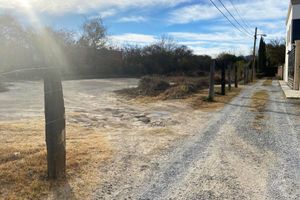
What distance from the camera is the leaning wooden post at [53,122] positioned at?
471 cm

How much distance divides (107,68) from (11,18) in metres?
13.1

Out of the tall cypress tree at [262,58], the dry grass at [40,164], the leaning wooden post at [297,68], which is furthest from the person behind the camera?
the tall cypress tree at [262,58]

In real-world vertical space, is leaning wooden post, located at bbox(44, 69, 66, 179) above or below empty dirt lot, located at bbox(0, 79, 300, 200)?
above

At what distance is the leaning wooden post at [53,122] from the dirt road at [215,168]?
703mm

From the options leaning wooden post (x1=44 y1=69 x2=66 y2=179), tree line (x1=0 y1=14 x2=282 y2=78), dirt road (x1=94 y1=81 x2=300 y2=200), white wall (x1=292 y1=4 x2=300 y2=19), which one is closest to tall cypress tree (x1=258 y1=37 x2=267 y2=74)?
tree line (x1=0 y1=14 x2=282 y2=78)

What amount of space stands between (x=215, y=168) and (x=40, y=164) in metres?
2.61

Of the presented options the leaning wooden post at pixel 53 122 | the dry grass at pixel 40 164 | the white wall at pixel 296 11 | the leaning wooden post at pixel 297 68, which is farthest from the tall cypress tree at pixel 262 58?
the leaning wooden post at pixel 53 122

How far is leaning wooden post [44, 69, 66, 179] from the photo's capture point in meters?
4.71

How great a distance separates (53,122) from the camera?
4715mm

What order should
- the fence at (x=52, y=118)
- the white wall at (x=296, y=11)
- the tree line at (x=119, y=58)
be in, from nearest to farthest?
the fence at (x=52, y=118) → the white wall at (x=296, y=11) → the tree line at (x=119, y=58)

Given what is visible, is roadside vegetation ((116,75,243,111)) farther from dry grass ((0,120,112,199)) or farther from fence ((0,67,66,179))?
fence ((0,67,66,179))

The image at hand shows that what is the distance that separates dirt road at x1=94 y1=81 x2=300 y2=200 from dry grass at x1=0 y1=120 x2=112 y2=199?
1.08ft

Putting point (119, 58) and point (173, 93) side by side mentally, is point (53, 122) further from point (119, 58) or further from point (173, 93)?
point (119, 58)

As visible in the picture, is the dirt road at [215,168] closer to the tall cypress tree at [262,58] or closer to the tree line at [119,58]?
the tree line at [119,58]
